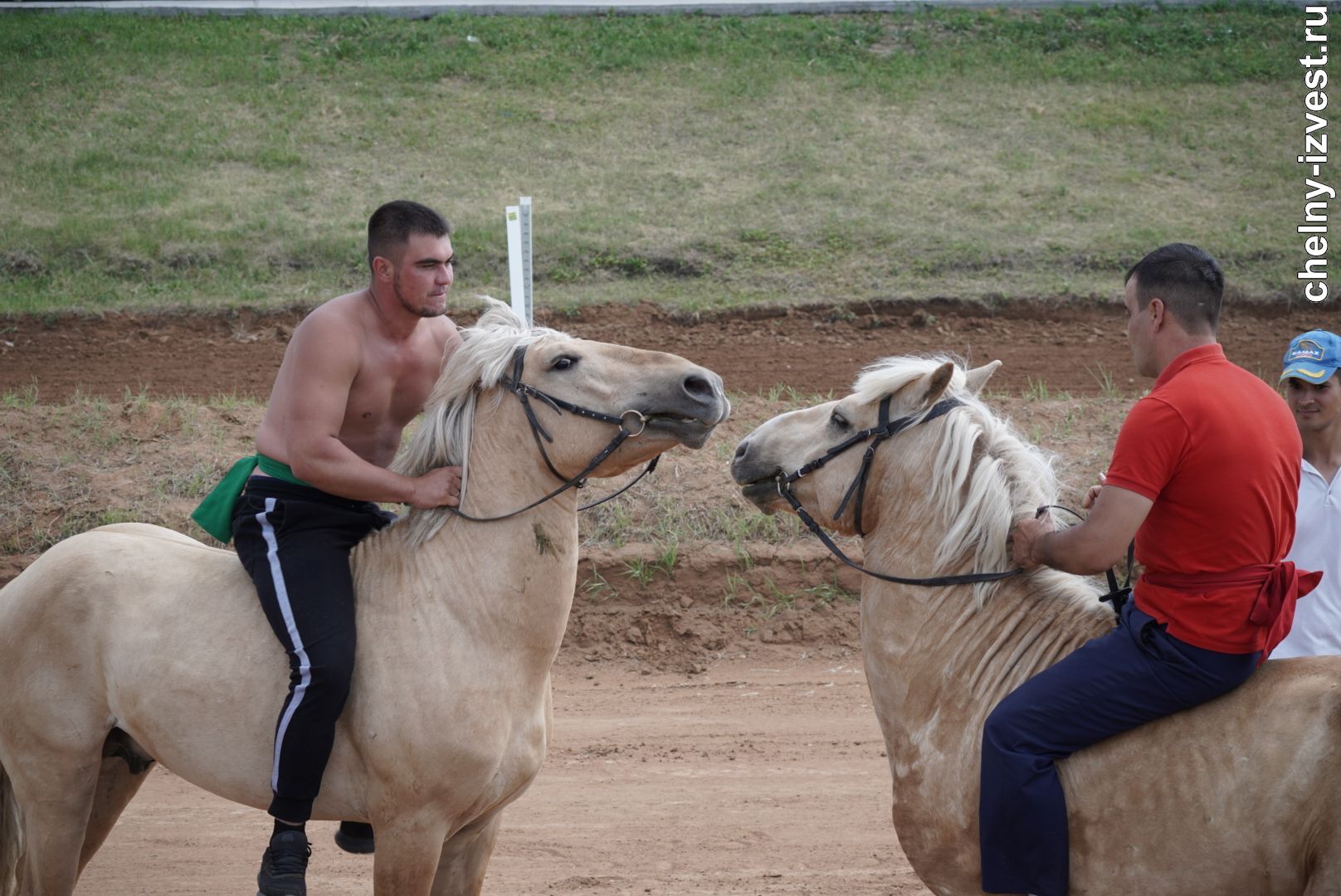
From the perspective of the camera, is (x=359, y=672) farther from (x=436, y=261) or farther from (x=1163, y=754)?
(x=1163, y=754)

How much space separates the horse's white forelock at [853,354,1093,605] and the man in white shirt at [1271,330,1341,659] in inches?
40.7

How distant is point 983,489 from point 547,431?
1471 mm

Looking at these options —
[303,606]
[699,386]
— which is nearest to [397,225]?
[699,386]

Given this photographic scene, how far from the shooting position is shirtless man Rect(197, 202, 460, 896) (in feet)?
12.8

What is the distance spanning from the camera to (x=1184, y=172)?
17250mm

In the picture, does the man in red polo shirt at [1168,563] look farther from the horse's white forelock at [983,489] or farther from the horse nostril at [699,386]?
the horse nostril at [699,386]

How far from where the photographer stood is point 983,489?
12.4 ft

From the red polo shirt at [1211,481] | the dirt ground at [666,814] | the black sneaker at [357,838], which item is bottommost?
the dirt ground at [666,814]

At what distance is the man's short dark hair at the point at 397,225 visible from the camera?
13.8 ft

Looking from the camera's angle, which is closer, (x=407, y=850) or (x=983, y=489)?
(x=983, y=489)

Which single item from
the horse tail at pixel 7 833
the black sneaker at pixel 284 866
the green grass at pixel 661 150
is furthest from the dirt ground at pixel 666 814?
the green grass at pixel 661 150

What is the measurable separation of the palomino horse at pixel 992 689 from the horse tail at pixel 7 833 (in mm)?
3087

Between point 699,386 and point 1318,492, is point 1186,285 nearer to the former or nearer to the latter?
point 1318,492

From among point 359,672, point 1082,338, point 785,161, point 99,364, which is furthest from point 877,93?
point 359,672
